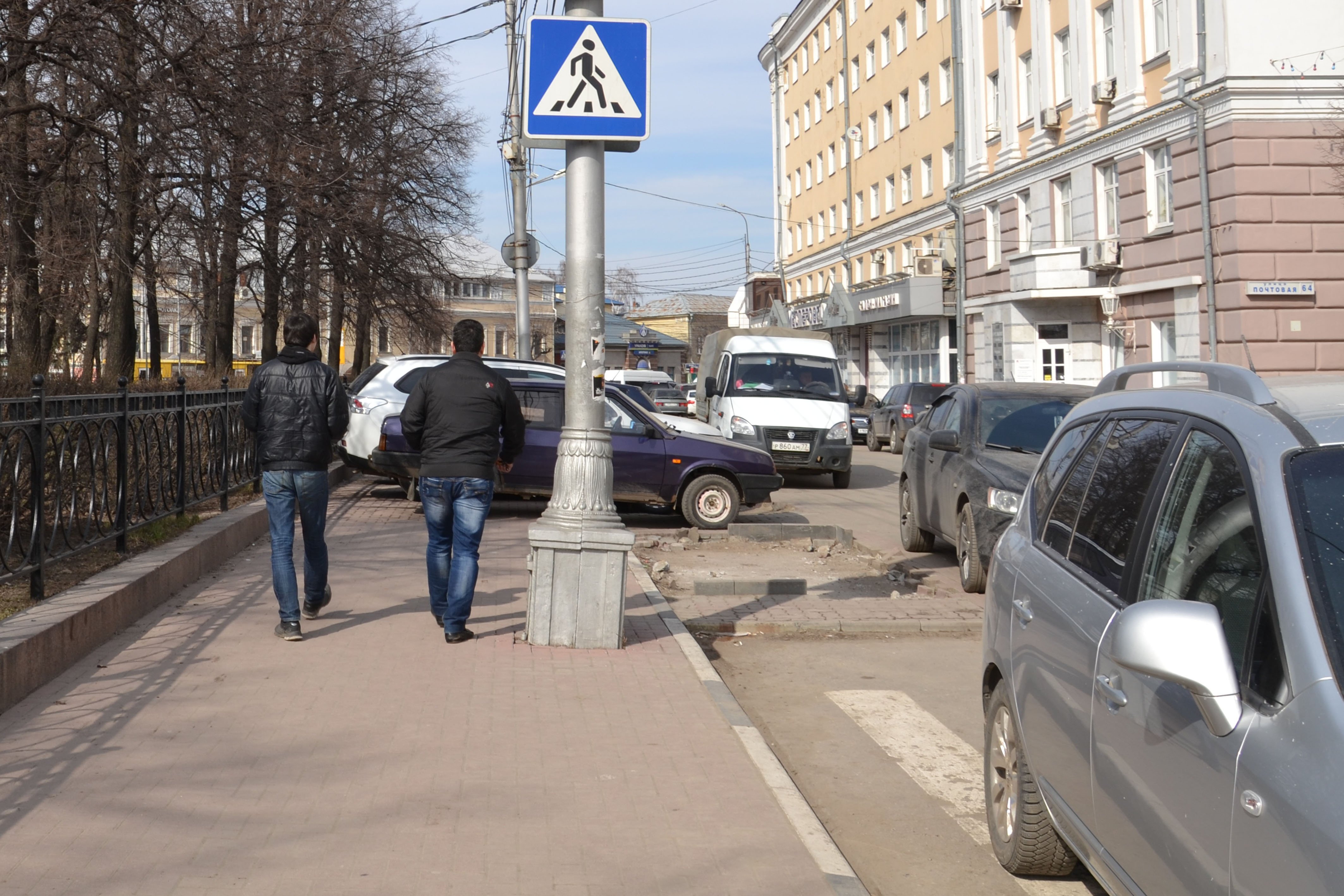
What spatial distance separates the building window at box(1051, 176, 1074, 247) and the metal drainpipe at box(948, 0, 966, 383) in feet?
19.4

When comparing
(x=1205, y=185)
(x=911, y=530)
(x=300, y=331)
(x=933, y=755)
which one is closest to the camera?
(x=933, y=755)

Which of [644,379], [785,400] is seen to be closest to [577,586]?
[785,400]

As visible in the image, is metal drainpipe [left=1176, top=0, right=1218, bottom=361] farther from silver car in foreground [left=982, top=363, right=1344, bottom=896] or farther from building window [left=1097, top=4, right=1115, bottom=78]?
silver car in foreground [left=982, top=363, right=1344, bottom=896]

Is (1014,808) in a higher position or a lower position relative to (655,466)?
lower

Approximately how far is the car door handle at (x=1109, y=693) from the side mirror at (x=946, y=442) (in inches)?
287

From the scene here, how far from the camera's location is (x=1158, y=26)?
1108 inches

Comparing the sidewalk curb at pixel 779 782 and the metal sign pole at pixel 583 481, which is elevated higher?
the metal sign pole at pixel 583 481

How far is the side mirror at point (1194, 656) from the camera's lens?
252cm

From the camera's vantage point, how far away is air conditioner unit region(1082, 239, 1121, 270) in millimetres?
29938

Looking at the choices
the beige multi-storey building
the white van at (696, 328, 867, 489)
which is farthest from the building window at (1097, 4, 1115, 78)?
the white van at (696, 328, 867, 489)

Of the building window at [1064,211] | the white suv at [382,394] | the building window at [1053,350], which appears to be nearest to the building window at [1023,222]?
the building window at [1064,211]

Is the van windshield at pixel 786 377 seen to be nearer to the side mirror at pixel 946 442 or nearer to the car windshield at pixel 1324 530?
the side mirror at pixel 946 442

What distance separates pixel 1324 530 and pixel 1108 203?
3021 cm

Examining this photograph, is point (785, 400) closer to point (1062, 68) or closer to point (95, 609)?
point (95, 609)
